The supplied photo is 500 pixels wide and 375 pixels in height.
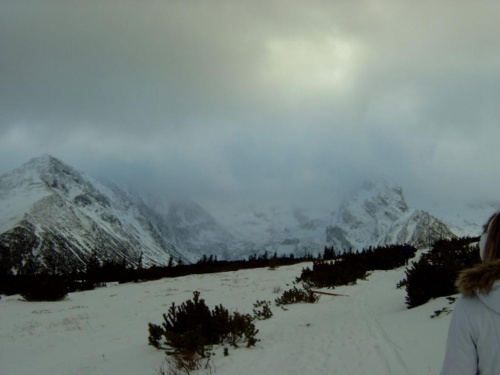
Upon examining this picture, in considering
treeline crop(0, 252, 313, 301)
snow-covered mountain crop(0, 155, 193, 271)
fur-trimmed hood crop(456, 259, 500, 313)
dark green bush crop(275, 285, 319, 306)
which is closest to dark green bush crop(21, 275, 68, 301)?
treeline crop(0, 252, 313, 301)

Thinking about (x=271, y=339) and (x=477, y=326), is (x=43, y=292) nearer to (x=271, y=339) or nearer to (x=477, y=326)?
(x=271, y=339)

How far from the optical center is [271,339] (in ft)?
26.6

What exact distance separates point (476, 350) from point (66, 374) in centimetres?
707

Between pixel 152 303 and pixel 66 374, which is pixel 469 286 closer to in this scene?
pixel 66 374

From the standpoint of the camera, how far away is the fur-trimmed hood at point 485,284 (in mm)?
2035

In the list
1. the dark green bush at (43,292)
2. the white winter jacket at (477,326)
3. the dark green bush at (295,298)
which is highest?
the white winter jacket at (477,326)

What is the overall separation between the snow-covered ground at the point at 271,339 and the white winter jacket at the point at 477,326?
3259 mm

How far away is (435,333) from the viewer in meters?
6.23

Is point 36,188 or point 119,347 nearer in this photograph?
point 119,347

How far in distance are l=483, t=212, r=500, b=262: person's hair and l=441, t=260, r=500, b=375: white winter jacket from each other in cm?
15

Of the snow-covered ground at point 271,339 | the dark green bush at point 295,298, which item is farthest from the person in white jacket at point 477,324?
the dark green bush at point 295,298

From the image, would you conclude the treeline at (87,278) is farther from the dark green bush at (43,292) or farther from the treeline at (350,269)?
the treeline at (350,269)

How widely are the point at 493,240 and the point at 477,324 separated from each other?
52 cm

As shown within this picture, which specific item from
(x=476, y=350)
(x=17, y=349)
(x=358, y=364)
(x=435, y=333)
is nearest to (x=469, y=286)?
(x=476, y=350)
